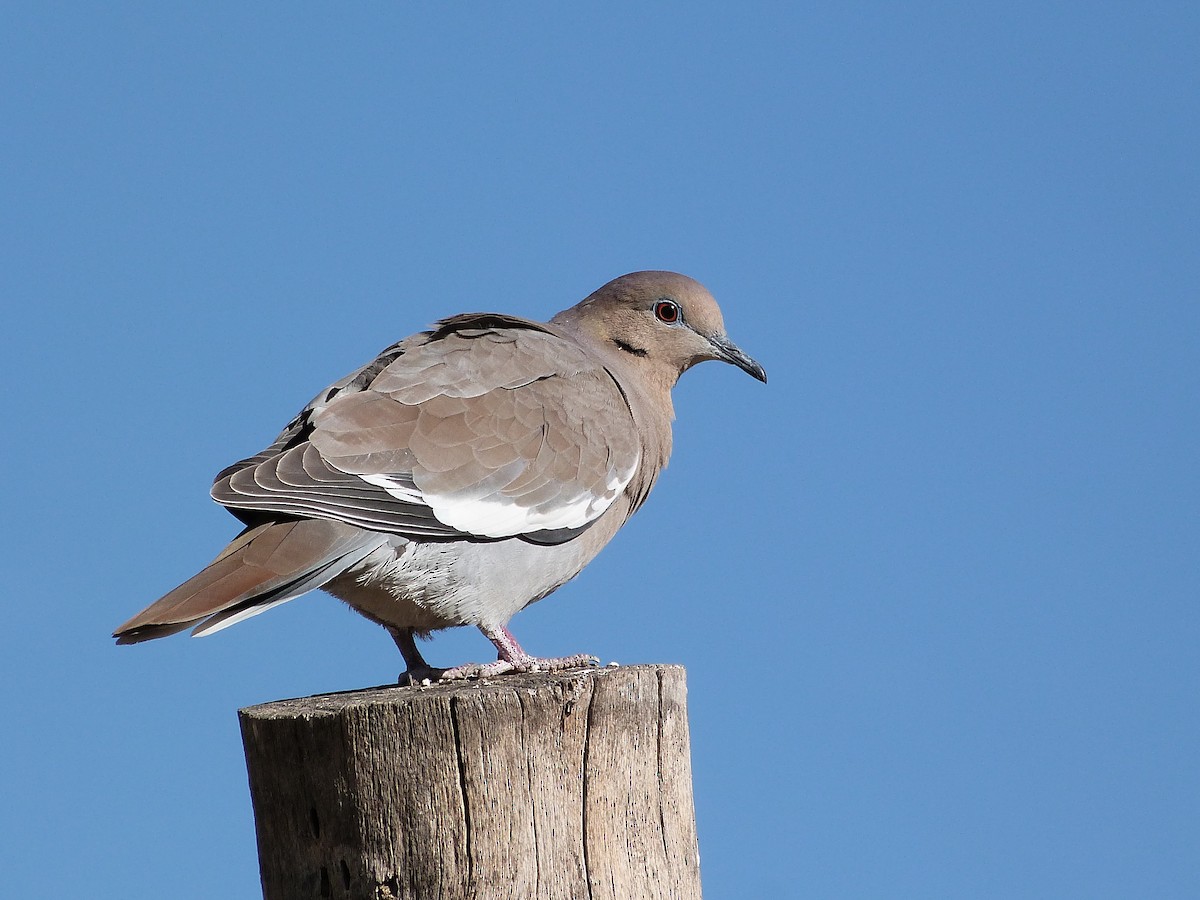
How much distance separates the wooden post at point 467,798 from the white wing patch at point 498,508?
1163 mm

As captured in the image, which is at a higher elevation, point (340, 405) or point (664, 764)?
point (340, 405)

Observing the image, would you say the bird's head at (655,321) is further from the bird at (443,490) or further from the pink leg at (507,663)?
the pink leg at (507,663)

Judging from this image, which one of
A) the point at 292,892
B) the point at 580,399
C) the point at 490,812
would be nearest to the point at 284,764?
the point at 292,892

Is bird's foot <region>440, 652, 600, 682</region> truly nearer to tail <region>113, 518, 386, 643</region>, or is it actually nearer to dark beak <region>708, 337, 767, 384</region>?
tail <region>113, 518, 386, 643</region>

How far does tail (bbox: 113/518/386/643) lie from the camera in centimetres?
407

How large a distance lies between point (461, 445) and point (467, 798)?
1.87 meters

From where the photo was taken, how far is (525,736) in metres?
3.74

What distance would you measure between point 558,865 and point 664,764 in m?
0.52

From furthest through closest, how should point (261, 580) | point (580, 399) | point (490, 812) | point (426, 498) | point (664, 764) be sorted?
point (580, 399)
point (426, 498)
point (261, 580)
point (664, 764)
point (490, 812)

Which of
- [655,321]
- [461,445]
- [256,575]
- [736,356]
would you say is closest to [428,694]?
[256,575]

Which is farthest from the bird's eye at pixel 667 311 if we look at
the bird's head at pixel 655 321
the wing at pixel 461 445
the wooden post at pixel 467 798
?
the wooden post at pixel 467 798

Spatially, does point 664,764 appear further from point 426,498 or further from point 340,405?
point 340,405

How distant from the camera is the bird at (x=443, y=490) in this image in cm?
454

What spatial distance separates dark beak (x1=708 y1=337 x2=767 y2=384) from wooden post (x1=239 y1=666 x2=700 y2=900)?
310cm
